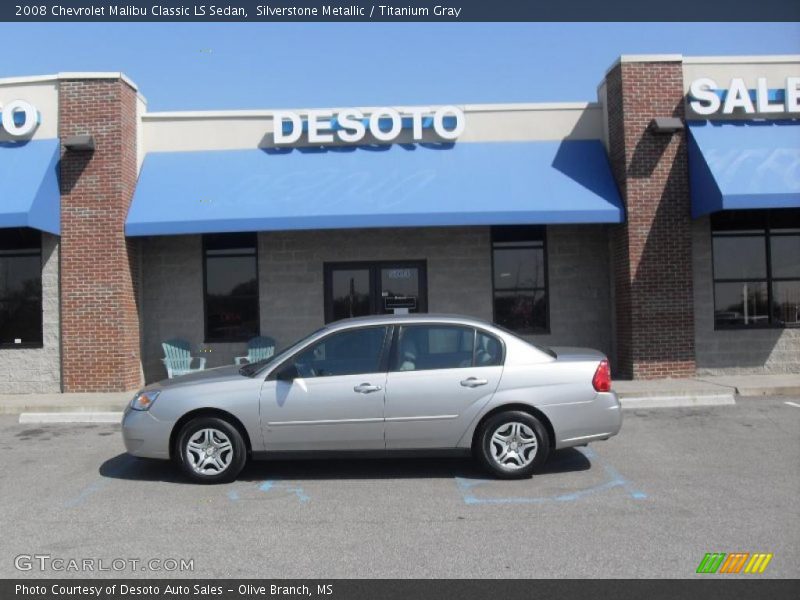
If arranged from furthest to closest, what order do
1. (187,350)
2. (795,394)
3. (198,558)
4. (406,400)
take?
A: (187,350), (795,394), (406,400), (198,558)

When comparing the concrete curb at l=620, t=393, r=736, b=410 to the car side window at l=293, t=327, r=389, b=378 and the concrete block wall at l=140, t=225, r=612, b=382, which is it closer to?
the concrete block wall at l=140, t=225, r=612, b=382

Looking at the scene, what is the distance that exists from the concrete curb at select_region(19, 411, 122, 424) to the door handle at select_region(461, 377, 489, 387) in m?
6.17

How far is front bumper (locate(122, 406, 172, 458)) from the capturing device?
686 cm

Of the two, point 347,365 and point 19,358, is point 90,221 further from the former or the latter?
point 347,365

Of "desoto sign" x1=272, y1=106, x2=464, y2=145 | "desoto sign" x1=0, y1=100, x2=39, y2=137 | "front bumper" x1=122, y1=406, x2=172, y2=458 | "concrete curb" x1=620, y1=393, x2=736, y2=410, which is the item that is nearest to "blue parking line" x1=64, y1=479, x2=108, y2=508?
"front bumper" x1=122, y1=406, x2=172, y2=458

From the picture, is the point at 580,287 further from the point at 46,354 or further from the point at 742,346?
the point at 46,354

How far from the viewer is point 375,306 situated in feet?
45.1

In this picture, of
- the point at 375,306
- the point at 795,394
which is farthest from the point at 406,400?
the point at 795,394

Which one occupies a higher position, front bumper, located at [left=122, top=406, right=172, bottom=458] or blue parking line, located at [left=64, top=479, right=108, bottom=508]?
front bumper, located at [left=122, top=406, right=172, bottom=458]

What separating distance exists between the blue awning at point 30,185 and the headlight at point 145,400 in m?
5.87

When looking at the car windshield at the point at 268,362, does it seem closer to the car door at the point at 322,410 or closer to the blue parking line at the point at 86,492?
the car door at the point at 322,410
